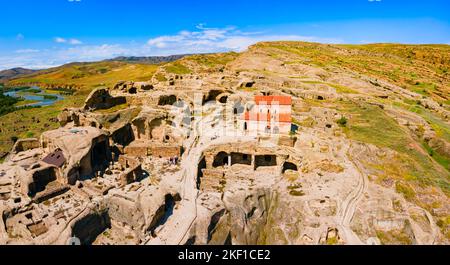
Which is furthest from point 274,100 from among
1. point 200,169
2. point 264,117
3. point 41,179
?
point 41,179

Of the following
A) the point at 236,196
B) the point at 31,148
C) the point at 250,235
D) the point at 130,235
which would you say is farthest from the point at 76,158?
the point at 250,235

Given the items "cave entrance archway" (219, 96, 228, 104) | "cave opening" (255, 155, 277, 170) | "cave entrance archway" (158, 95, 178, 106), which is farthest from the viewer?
"cave entrance archway" (219, 96, 228, 104)

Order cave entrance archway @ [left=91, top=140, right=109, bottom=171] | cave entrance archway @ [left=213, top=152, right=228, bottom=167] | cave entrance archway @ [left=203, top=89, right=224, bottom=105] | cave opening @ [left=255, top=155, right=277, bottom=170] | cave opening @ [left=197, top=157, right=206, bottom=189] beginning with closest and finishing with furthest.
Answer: cave entrance archway @ [left=91, top=140, right=109, bottom=171] → cave opening @ [left=197, top=157, right=206, bottom=189] → cave opening @ [left=255, top=155, right=277, bottom=170] → cave entrance archway @ [left=213, top=152, right=228, bottom=167] → cave entrance archway @ [left=203, top=89, right=224, bottom=105]

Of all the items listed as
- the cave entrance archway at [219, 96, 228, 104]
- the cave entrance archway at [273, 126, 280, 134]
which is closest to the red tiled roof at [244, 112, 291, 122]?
the cave entrance archway at [273, 126, 280, 134]

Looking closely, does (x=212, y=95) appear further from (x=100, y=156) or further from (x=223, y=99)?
(x=100, y=156)

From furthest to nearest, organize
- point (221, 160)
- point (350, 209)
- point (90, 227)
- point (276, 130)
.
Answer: point (221, 160) → point (276, 130) → point (350, 209) → point (90, 227)

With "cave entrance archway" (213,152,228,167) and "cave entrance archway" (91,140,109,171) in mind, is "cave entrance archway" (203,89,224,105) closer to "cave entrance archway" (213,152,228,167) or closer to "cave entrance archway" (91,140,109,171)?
"cave entrance archway" (213,152,228,167)

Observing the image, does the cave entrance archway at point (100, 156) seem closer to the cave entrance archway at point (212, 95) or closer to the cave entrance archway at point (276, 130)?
the cave entrance archway at point (212, 95)

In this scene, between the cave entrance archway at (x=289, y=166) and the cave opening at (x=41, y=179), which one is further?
the cave entrance archway at (x=289, y=166)

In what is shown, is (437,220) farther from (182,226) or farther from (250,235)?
(182,226)

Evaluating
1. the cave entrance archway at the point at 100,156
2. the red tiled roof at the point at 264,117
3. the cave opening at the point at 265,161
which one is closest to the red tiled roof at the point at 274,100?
the red tiled roof at the point at 264,117

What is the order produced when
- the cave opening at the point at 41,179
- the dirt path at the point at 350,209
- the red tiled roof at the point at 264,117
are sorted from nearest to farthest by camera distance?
the dirt path at the point at 350,209 < the cave opening at the point at 41,179 < the red tiled roof at the point at 264,117

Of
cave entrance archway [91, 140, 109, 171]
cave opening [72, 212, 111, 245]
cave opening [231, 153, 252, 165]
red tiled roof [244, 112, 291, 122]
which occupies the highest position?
red tiled roof [244, 112, 291, 122]

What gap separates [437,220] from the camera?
88.2ft
